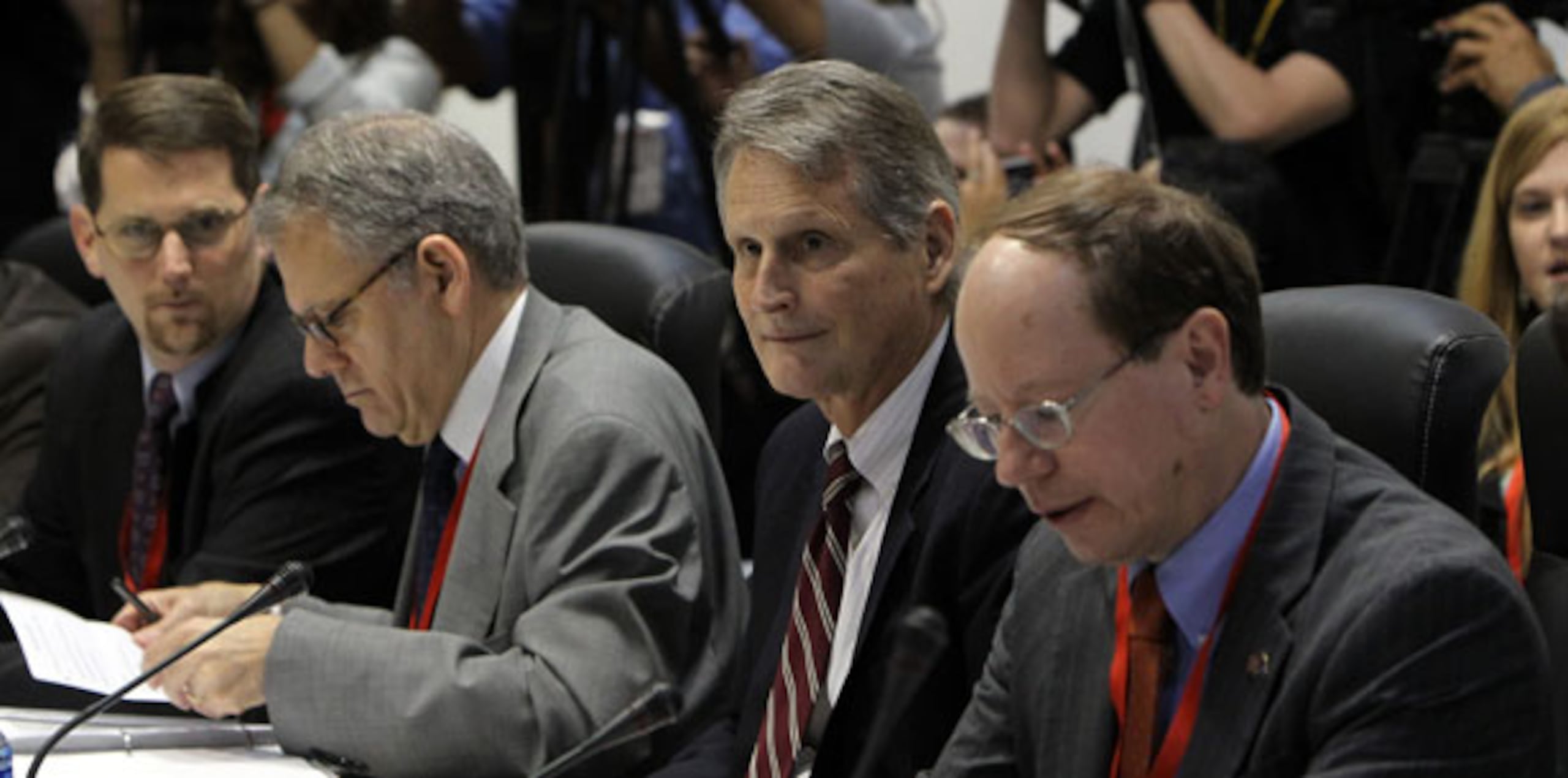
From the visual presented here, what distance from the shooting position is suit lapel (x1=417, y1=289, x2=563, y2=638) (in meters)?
2.43

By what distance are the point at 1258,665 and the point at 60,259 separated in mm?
3044

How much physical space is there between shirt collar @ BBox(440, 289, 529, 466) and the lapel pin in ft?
3.69

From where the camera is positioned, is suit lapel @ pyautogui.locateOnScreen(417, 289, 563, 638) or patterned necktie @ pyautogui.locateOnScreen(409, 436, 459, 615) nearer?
suit lapel @ pyautogui.locateOnScreen(417, 289, 563, 638)

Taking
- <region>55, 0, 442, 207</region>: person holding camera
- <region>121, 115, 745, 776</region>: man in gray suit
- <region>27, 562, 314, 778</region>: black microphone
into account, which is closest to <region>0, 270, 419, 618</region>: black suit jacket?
<region>121, 115, 745, 776</region>: man in gray suit

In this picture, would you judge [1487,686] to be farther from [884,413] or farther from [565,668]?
[565,668]

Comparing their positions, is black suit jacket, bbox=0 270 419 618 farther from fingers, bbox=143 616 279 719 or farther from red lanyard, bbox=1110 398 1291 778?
red lanyard, bbox=1110 398 1291 778

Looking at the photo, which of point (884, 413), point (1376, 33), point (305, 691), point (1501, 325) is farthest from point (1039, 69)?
point (305, 691)

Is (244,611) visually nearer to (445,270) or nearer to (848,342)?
(445,270)

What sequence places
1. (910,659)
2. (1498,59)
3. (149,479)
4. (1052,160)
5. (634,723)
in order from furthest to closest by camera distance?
1. (1052,160)
2. (1498,59)
3. (149,479)
4. (634,723)
5. (910,659)

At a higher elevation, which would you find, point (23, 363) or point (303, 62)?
point (303, 62)

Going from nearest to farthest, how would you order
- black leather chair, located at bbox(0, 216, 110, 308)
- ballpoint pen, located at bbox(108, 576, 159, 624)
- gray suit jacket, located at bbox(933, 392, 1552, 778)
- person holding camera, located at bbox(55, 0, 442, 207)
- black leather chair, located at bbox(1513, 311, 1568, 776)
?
gray suit jacket, located at bbox(933, 392, 1552, 778) < black leather chair, located at bbox(1513, 311, 1568, 776) < ballpoint pen, located at bbox(108, 576, 159, 624) < black leather chair, located at bbox(0, 216, 110, 308) < person holding camera, located at bbox(55, 0, 442, 207)

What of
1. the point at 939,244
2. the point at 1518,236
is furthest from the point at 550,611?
the point at 1518,236

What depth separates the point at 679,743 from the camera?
8.20ft

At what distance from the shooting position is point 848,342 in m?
2.27
